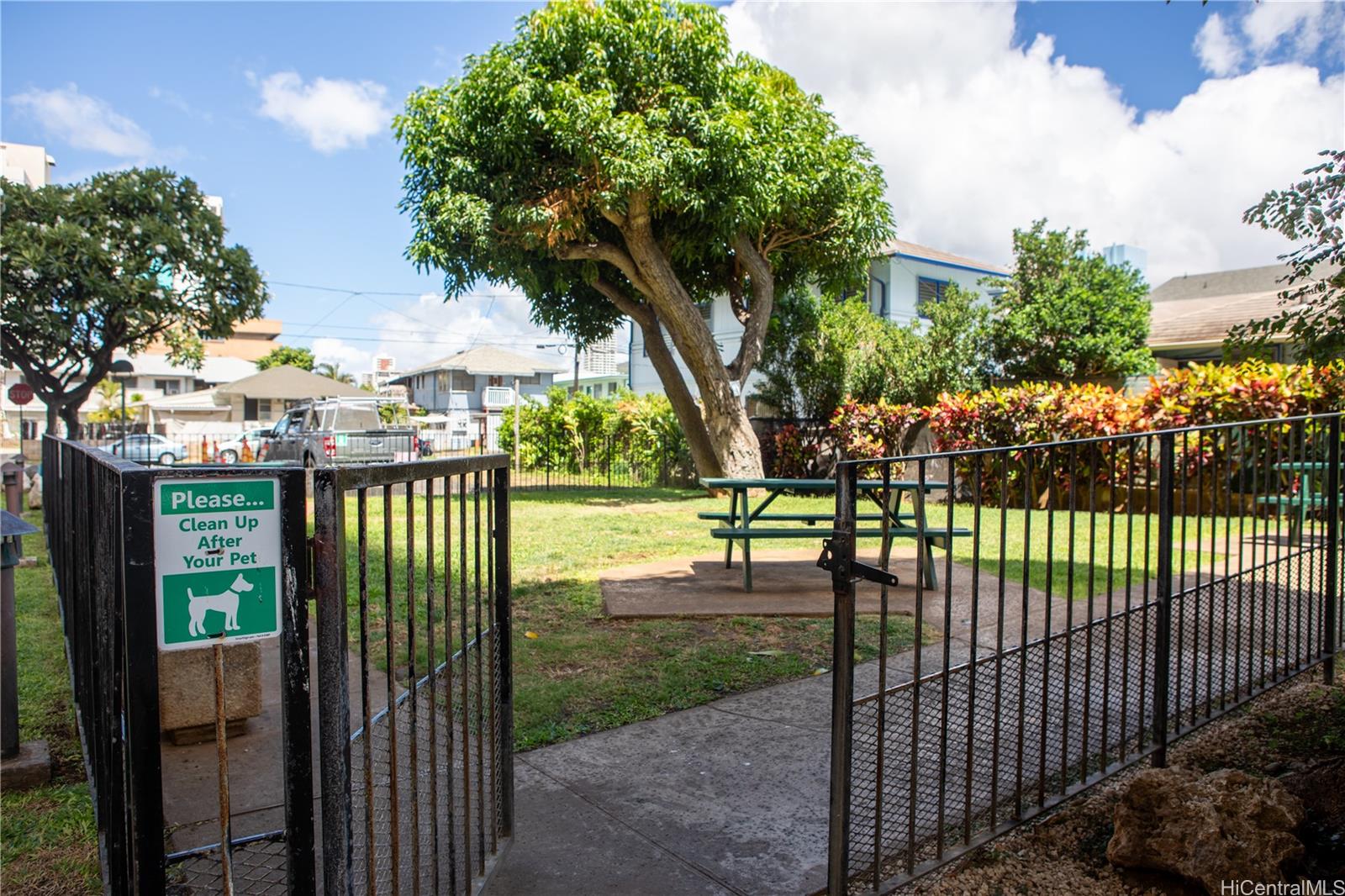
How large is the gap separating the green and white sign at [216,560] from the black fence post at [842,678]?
1367 millimetres

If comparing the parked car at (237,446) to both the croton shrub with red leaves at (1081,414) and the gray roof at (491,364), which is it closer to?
the croton shrub with red leaves at (1081,414)

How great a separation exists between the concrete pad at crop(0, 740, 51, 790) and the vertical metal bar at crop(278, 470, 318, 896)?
2.82 metres

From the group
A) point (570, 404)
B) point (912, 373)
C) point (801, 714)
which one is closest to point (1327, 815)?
point (801, 714)

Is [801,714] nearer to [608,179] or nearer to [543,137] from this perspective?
[608,179]

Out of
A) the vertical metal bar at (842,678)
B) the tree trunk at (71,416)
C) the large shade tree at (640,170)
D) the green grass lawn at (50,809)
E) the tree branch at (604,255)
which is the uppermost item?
the large shade tree at (640,170)

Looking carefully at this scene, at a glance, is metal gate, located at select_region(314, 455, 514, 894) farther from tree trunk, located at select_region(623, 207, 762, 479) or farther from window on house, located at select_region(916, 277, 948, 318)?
window on house, located at select_region(916, 277, 948, 318)

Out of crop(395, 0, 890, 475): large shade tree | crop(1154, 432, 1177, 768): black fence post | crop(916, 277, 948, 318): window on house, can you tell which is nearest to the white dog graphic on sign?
crop(1154, 432, 1177, 768): black fence post

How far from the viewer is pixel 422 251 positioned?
14992mm

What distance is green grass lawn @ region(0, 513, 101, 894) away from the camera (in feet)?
9.91

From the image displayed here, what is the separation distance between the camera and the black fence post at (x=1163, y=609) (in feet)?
11.4

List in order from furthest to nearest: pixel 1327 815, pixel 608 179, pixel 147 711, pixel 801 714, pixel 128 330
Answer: pixel 128 330, pixel 608 179, pixel 801 714, pixel 1327 815, pixel 147 711

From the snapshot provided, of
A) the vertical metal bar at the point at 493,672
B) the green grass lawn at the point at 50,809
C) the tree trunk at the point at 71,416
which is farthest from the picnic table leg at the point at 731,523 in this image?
the tree trunk at the point at 71,416

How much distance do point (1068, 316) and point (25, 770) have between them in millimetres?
23970

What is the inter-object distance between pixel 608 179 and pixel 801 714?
1084 cm
